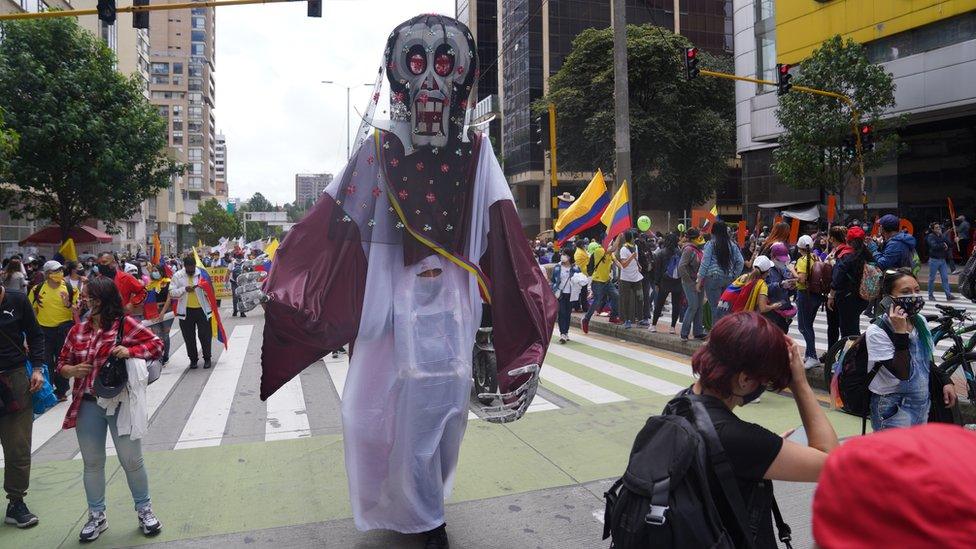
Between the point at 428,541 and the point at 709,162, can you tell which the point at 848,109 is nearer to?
the point at 709,162

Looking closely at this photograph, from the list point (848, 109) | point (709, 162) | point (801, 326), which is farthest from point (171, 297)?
point (709, 162)

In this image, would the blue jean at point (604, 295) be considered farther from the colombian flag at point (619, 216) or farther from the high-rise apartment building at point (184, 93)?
the high-rise apartment building at point (184, 93)

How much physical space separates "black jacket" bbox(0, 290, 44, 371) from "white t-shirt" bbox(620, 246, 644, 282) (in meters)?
8.63

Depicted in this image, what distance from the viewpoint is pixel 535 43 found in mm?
52188

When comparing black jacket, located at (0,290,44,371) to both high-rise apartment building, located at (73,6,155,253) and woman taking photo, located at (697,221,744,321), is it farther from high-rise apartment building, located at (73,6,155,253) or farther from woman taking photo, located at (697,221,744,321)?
high-rise apartment building, located at (73,6,155,253)

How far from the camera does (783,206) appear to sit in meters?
31.0

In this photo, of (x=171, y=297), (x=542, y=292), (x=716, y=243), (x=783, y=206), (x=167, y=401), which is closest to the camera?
(x=542, y=292)

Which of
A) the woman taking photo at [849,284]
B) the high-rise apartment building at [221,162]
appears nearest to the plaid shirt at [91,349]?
the woman taking photo at [849,284]

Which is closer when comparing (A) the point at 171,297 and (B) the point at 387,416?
(B) the point at 387,416

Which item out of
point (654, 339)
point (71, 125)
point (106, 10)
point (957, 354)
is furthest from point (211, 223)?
point (957, 354)

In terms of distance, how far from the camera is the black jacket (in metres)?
4.39

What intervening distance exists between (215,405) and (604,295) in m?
7.22

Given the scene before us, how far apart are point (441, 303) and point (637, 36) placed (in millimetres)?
37669

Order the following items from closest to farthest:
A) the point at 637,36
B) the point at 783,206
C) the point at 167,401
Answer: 1. the point at 167,401
2. the point at 783,206
3. the point at 637,36
